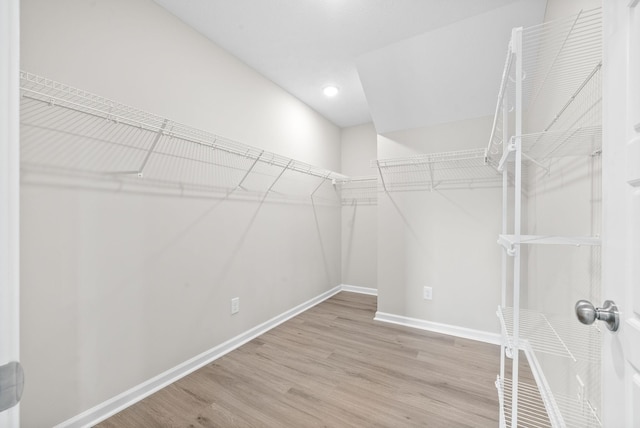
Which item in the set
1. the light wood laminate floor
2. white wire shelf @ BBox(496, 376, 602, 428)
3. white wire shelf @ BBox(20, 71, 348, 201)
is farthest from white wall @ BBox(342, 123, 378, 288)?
white wire shelf @ BBox(496, 376, 602, 428)

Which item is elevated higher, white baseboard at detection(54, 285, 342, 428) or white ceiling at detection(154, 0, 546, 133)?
white ceiling at detection(154, 0, 546, 133)

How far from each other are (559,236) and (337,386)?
4.94 ft

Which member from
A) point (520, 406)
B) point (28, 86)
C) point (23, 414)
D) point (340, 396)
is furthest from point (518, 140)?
point (23, 414)

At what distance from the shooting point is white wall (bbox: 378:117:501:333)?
234 cm

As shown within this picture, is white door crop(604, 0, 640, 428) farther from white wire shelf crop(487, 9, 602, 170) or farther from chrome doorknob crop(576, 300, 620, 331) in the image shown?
white wire shelf crop(487, 9, 602, 170)

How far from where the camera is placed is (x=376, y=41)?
2.05 m

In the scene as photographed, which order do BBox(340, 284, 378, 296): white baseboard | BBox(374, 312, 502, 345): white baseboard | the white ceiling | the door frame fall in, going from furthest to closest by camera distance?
BBox(340, 284, 378, 296): white baseboard, BBox(374, 312, 502, 345): white baseboard, the white ceiling, the door frame

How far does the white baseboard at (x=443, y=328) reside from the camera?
7.50 ft

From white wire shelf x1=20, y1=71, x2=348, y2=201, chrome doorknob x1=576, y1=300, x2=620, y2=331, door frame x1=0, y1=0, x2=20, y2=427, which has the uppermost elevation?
white wire shelf x1=20, y1=71, x2=348, y2=201

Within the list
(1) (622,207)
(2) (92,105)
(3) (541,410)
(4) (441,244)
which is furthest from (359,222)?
(1) (622,207)

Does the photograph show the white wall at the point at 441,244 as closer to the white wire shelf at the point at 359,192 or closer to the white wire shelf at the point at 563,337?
the white wire shelf at the point at 359,192

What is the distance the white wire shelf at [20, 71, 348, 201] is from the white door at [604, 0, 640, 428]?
1668 mm

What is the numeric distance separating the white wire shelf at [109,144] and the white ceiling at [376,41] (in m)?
0.84

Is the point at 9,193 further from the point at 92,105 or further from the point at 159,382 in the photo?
the point at 159,382
